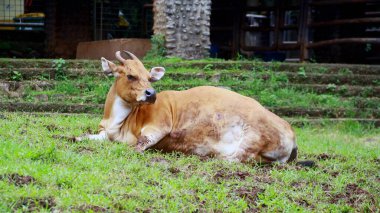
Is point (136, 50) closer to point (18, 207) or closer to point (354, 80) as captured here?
point (354, 80)

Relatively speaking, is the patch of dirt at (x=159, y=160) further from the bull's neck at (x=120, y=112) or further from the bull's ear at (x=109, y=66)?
the bull's ear at (x=109, y=66)

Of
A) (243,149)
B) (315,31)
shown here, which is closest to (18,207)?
(243,149)

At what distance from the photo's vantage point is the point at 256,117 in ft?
21.2

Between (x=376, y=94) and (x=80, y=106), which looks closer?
(x=80, y=106)

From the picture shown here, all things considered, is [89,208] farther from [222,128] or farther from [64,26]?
[64,26]

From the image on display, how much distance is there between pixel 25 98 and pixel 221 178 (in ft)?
17.6

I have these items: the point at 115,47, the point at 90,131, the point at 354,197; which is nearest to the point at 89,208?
the point at 354,197

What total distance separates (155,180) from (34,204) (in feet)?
3.78

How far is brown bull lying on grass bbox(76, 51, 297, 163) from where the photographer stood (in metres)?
6.38

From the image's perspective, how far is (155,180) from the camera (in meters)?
5.07

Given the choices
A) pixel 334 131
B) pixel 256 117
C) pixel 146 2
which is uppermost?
pixel 146 2

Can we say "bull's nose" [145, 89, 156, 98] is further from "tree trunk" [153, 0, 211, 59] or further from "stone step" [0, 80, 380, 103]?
"tree trunk" [153, 0, 211, 59]

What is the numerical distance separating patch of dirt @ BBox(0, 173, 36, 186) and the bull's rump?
2.13 meters

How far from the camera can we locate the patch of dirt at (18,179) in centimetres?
452
